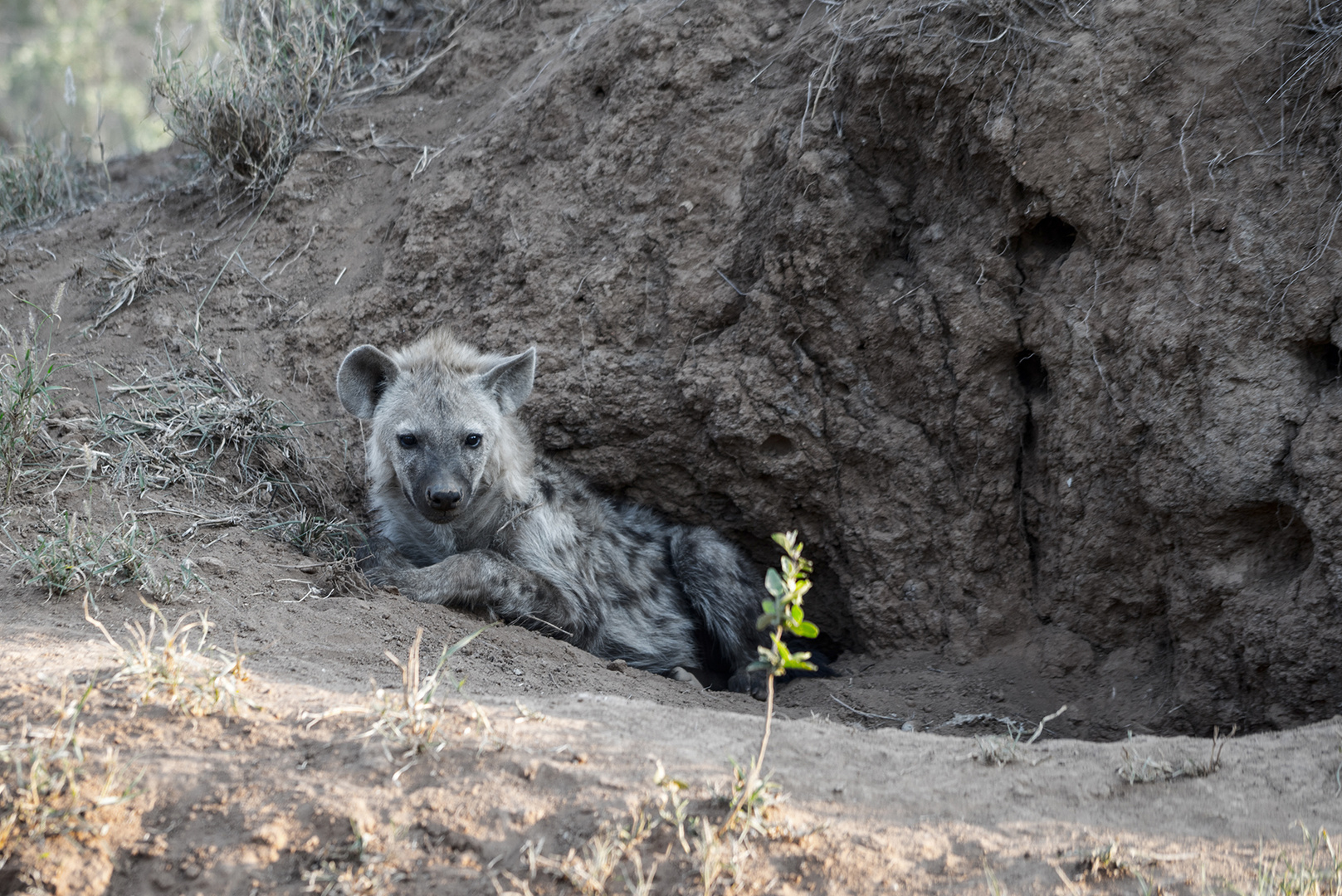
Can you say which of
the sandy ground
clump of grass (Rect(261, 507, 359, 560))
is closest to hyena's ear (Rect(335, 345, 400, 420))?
clump of grass (Rect(261, 507, 359, 560))

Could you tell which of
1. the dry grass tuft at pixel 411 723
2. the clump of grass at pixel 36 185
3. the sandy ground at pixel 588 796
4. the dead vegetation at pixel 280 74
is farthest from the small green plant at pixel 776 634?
the clump of grass at pixel 36 185

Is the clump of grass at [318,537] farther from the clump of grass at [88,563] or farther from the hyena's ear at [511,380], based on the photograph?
the hyena's ear at [511,380]

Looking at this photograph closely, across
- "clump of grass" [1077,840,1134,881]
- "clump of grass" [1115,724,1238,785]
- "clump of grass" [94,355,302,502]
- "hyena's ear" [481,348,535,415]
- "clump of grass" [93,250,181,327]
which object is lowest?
"clump of grass" [1115,724,1238,785]

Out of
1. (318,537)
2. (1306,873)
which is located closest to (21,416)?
(318,537)

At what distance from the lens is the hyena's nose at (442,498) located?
3361 mm

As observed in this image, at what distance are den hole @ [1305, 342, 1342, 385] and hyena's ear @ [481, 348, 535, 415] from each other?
96.1 inches

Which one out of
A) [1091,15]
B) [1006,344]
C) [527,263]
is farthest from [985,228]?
[527,263]

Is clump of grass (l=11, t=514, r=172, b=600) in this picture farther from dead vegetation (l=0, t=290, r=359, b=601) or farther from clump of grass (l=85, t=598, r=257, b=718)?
clump of grass (l=85, t=598, r=257, b=718)

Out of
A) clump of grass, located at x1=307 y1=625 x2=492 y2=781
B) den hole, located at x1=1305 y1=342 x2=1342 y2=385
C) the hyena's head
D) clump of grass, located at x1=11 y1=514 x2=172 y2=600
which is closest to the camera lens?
clump of grass, located at x1=307 y1=625 x2=492 y2=781

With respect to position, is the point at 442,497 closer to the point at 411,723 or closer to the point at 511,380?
the point at 511,380

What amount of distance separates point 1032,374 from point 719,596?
1.49 m

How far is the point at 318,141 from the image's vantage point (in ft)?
14.9

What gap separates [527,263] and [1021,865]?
3.02 meters

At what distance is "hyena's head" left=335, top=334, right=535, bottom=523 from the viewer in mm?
3551
